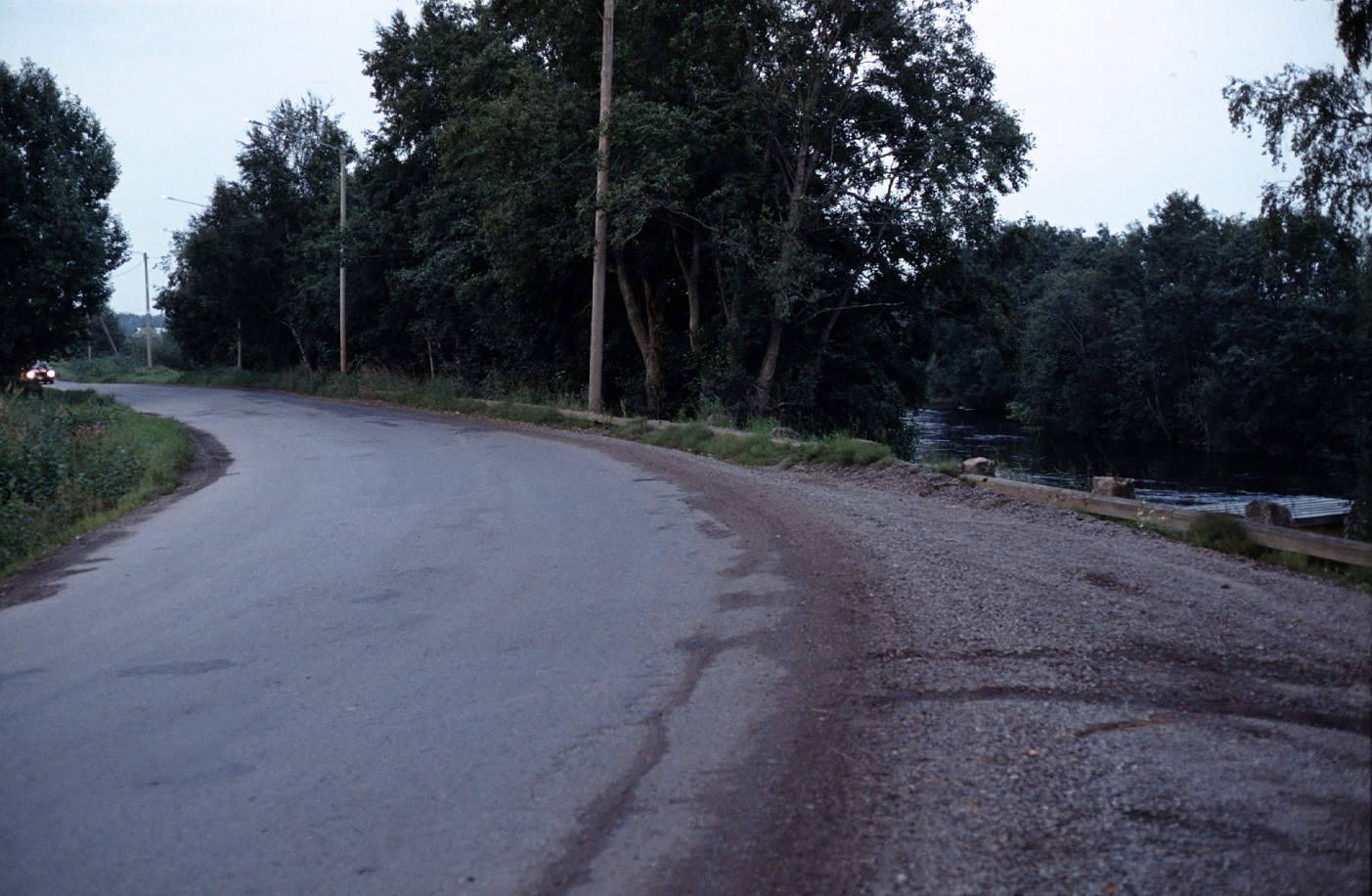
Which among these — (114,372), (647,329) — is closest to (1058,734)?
(647,329)

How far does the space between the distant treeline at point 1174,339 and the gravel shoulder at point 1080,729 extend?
63.3 feet

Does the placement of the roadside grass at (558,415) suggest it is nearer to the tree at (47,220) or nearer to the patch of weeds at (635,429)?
the patch of weeds at (635,429)

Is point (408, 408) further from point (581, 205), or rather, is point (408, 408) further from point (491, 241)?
point (581, 205)

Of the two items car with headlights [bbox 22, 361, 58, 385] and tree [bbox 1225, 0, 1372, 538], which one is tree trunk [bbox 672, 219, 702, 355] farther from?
car with headlights [bbox 22, 361, 58, 385]

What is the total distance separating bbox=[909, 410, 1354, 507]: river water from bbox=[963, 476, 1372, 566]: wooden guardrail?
13.9 meters

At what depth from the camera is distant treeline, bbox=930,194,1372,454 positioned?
106 feet

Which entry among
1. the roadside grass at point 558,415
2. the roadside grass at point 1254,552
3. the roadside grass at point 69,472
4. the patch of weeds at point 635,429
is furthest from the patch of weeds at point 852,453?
the roadside grass at point 69,472

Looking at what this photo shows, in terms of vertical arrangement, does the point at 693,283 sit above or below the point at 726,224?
below

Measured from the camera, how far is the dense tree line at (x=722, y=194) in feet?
75.3

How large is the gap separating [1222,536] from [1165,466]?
35955 mm

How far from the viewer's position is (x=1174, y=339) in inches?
1919

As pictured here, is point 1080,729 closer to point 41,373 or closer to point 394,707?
point 394,707

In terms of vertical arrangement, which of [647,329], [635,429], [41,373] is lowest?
[41,373]

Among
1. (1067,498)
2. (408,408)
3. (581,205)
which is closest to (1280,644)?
(1067,498)
